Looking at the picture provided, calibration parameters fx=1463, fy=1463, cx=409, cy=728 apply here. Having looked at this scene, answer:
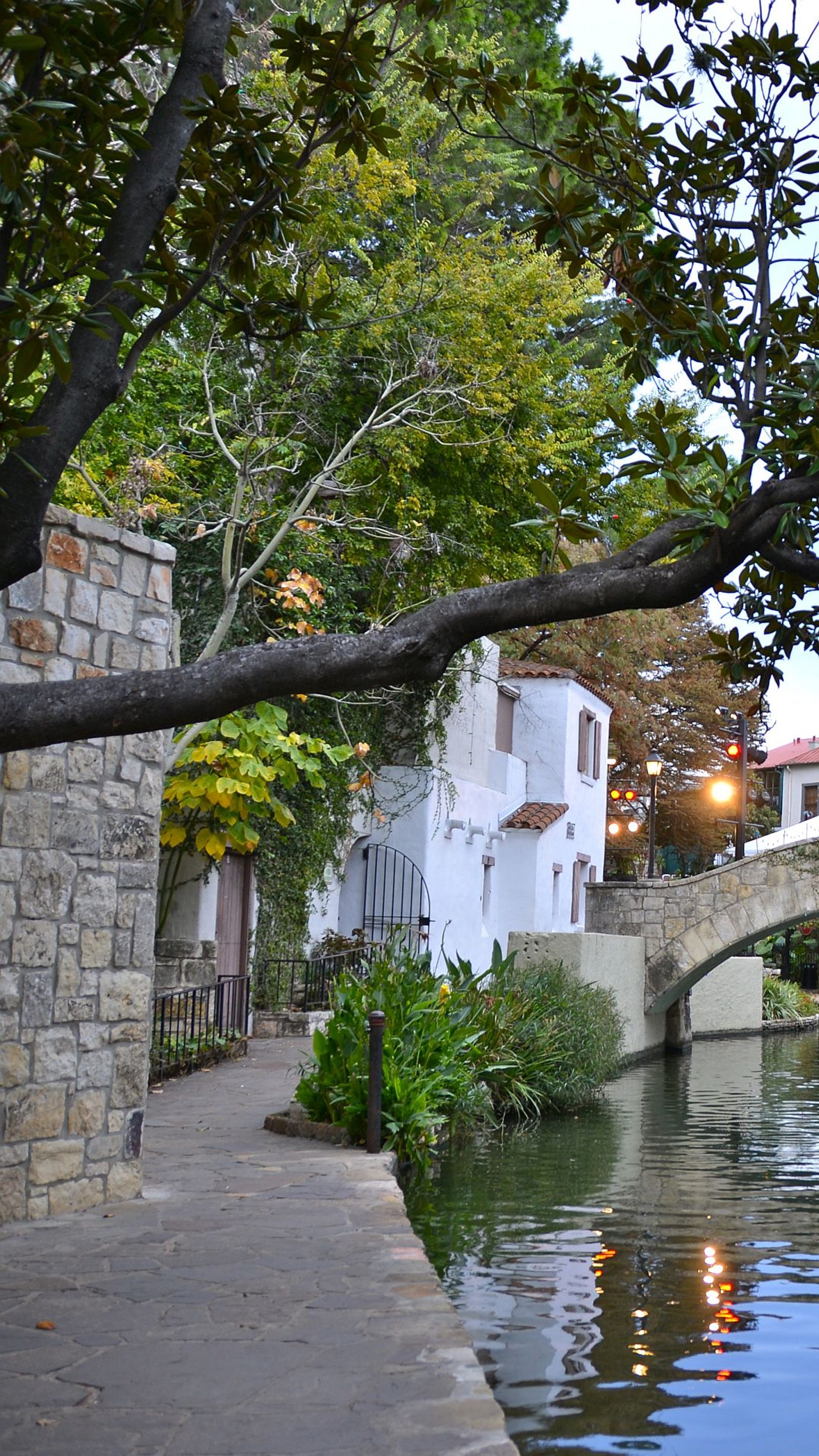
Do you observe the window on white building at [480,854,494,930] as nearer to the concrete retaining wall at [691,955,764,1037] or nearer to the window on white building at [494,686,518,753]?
the window on white building at [494,686,518,753]

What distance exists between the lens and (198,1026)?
14.3m

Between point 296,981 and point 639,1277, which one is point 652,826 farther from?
point 639,1277

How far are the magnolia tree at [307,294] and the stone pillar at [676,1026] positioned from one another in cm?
2184

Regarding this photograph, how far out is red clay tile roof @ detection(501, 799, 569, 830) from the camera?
79.6ft

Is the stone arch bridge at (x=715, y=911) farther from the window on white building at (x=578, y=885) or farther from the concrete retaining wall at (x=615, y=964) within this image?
the window on white building at (x=578, y=885)

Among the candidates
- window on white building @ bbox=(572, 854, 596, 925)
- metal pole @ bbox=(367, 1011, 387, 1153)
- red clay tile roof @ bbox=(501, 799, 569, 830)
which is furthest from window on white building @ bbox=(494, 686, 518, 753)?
metal pole @ bbox=(367, 1011, 387, 1153)

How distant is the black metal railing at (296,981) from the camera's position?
1706 centimetres

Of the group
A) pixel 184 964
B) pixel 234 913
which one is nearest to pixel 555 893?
pixel 234 913

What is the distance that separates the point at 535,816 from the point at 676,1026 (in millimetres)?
5529

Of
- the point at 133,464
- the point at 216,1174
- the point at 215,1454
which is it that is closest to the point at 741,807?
the point at 133,464

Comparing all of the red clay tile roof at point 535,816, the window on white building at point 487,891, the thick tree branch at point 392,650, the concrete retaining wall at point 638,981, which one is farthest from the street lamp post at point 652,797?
the thick tree branch at point 392,650

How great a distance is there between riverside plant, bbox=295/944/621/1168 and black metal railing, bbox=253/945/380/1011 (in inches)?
73.0

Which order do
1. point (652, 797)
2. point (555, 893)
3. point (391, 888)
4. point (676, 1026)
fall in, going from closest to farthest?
point (391, 888), point (555, 893), point (676, 1026), point (652, 797)

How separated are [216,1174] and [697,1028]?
2272 centimetres
